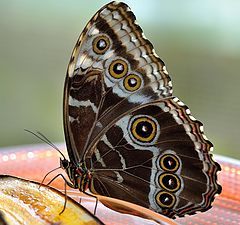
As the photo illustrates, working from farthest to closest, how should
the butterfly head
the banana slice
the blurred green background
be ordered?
1. the blurred green background
2. the butterfly head
3. the banana slice

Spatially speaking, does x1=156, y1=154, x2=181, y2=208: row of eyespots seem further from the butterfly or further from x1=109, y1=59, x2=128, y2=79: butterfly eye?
x1=109, y1=59, x2=128, y2=79: butterfly eye

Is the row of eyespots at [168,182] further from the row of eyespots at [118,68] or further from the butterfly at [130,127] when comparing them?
the row of eyespots at [118,68]

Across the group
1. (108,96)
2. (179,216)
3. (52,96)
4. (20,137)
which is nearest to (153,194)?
(179,216)

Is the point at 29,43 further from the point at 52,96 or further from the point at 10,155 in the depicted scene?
the point at 10,155

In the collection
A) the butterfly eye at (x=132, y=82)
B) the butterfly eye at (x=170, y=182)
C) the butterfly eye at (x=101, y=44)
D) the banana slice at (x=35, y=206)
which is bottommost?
the banana slice at (x=35, y=206)

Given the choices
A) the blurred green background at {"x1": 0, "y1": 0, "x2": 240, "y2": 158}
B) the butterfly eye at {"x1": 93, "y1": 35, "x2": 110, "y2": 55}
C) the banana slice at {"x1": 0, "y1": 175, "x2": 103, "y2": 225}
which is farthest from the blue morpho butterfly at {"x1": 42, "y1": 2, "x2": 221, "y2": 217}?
the blurred green background at {"x1": 0, "y1": 0, "x2": 240, "y2": 158}

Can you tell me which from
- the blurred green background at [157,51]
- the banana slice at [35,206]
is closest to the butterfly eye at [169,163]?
the banana slice at [35,206]
